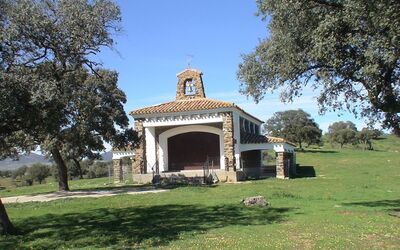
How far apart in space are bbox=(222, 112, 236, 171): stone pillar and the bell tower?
19.1ft

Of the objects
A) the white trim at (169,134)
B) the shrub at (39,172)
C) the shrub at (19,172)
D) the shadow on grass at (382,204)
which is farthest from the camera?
the shrub at (19,172)

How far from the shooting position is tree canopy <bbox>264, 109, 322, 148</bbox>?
279 ft

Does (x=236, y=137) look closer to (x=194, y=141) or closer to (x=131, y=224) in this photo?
(x=194, y=141)

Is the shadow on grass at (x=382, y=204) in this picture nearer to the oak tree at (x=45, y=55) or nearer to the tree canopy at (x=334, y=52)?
the tree canopy at (x=334, y=52)

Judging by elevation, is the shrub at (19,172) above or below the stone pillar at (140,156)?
below

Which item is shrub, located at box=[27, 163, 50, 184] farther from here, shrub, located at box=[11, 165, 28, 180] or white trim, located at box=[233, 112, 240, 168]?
white trim, located at box=[233, 112, 240, 168]

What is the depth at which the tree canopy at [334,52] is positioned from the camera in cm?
1312

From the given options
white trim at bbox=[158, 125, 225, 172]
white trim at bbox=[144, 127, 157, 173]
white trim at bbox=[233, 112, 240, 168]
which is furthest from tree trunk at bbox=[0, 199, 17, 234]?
white trim at bbox=[158, 125, 225, 172]

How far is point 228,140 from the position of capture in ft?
124

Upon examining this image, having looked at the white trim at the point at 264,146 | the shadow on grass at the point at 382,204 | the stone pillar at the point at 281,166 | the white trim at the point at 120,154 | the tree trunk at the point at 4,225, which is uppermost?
the white trim at the point at 264,146

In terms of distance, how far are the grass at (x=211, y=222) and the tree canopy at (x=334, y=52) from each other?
4142mm

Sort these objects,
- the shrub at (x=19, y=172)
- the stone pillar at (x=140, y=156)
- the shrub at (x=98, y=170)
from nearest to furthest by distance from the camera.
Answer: the stone pillar at (x=140, y=156) → the shrub at (x=98, y=170) → the shrub at (x=19, y=172)

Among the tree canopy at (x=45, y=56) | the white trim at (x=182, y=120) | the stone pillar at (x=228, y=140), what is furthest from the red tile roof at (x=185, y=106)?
the tree canopy at (x=45, y=56)

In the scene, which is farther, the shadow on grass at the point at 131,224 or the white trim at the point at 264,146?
the white trim at the point at 264,146
